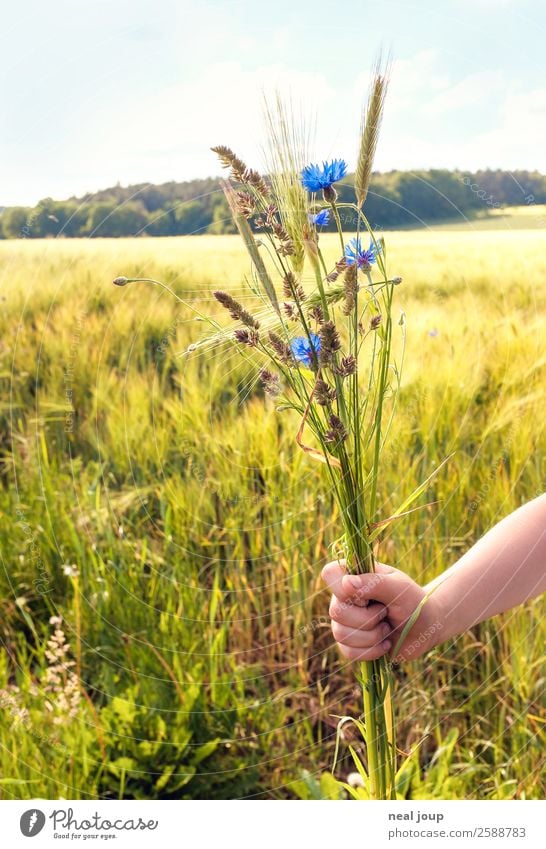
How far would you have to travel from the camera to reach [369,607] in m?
0.58

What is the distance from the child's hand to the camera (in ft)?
1.84

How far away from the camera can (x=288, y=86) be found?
66 centimetres

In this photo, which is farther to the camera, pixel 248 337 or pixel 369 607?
pixel 369 607

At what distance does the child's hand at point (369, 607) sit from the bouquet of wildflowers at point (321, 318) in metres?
0.01

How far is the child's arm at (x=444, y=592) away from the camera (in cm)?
57

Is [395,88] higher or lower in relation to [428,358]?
higher
